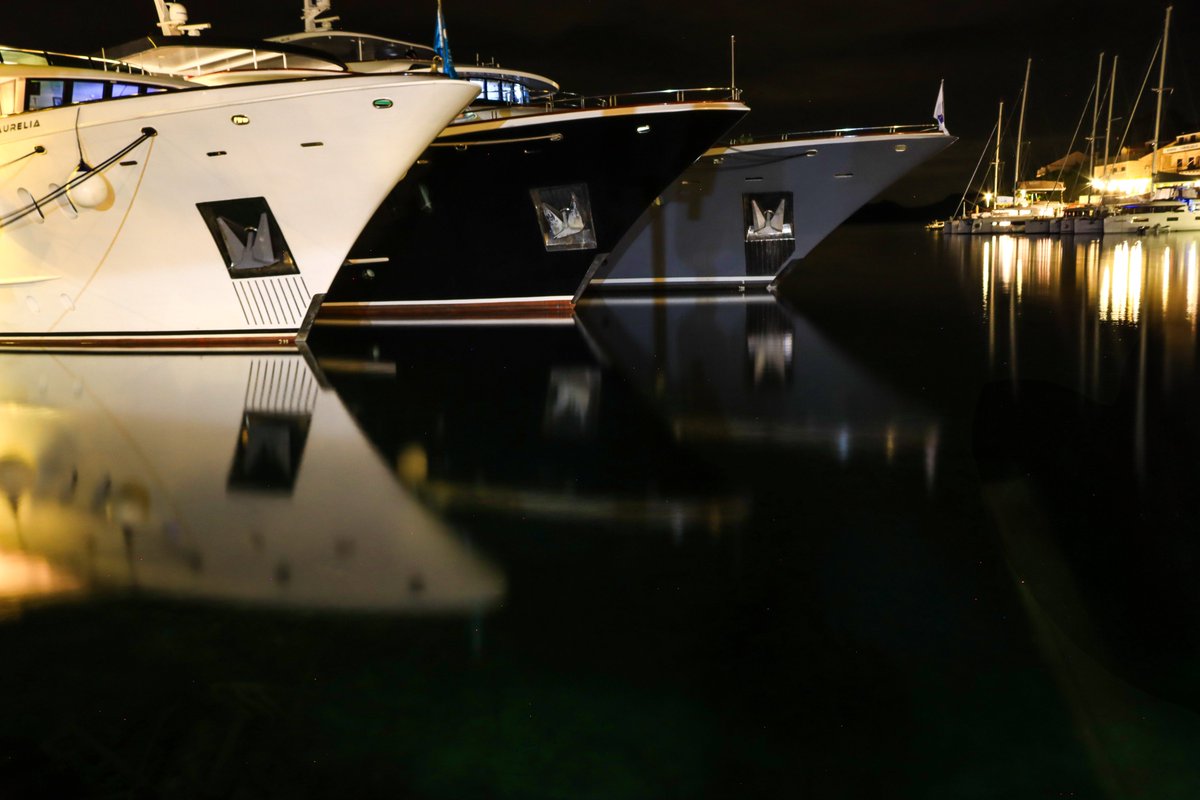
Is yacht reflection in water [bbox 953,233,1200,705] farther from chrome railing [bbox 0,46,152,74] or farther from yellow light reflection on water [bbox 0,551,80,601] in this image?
chrome railing [bbox 0,46,152,74]

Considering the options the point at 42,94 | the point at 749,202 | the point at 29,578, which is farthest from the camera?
the point at 749,202

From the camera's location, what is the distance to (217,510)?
500 cm

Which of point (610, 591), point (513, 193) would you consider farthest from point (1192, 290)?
point (610, 591)

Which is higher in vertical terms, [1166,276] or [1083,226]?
[1083,226]

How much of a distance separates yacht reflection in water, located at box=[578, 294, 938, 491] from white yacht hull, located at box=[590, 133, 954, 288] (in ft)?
15.4

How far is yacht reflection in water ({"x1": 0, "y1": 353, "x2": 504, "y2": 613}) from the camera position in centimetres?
395

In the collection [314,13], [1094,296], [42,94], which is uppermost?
[314,13]

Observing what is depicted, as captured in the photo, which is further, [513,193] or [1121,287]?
[1121,287]

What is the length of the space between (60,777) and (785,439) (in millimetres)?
4586

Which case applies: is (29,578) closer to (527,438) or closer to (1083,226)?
(527,438)

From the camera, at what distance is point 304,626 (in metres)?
3.52

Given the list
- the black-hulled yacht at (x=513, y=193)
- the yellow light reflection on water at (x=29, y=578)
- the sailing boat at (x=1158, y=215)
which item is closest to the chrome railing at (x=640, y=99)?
the black-hulled yacht at (x=513, y=193)

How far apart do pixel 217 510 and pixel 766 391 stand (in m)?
4.57

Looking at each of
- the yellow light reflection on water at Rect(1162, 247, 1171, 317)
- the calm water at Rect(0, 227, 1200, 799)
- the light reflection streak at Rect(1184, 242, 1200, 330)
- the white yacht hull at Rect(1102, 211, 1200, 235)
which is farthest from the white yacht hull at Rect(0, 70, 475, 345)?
the white yacht hull at Rect(1102, 211, 1200, 235)
